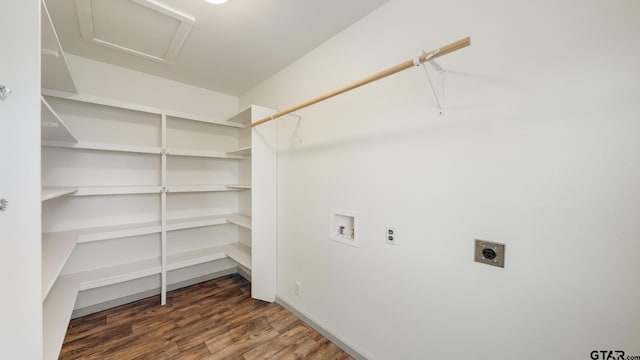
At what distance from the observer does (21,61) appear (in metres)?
0.82

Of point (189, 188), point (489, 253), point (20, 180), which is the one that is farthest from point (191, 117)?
point (489, 253)

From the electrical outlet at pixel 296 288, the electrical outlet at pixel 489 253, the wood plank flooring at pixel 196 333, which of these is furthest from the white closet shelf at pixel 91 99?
the electrical outlet at pixel 489 253

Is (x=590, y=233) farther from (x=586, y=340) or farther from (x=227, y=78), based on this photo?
(x=227, y=78)

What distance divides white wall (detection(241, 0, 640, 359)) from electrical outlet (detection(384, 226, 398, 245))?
0.03 metres

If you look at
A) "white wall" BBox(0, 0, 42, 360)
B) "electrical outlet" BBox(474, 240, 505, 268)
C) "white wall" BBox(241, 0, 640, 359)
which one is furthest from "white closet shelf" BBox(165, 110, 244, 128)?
"electrical outlet" BBox(474, 240, 505, 268)

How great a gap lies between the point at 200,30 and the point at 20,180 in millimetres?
1561

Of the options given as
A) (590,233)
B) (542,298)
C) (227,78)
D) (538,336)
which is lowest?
(538,336)

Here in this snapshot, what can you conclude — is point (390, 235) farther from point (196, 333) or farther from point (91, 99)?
point (91, 99)

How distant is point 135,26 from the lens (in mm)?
1777

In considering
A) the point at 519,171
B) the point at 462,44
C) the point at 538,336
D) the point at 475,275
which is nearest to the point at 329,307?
the point at 475,275

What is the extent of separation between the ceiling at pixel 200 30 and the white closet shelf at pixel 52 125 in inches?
31.2

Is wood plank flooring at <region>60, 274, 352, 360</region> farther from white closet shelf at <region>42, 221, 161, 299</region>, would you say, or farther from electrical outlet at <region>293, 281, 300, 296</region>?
white closet shelf at <region>42, 221, 161, 299</region>

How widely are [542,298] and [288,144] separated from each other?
6.80 ft

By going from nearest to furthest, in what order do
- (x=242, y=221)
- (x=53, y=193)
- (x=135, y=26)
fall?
(x=53, y=193), (x=135, y=26), (x=242, y=221)
